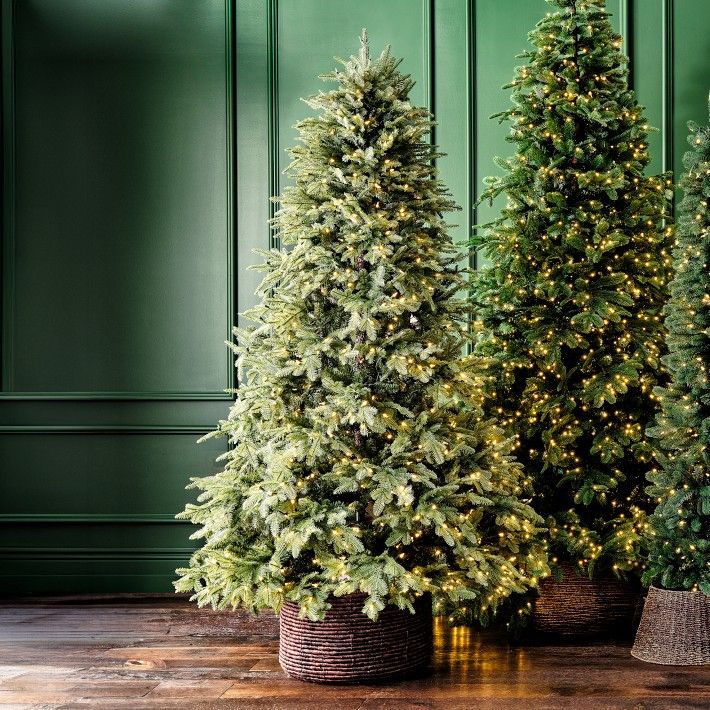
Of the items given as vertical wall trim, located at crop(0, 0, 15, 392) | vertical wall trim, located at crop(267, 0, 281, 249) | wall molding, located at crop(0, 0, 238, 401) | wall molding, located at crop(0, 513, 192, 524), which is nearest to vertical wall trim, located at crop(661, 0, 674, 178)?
vertical wall trim, located at crop(267, 0, 281, 249)

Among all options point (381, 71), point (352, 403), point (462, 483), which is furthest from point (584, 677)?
point (381, 71)

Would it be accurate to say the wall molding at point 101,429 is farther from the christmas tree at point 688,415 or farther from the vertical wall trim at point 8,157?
the christmas tree at point 688,415

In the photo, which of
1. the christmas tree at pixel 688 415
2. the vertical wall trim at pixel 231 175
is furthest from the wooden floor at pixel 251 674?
the vertical wall trim at pixel 231 175

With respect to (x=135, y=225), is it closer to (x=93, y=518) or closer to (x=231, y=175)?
(x=231, y=175)

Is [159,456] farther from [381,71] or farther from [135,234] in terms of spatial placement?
[381,71]

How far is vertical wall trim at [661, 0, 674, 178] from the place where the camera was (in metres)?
4.33

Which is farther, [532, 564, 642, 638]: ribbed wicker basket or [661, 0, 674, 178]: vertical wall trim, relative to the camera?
[661, 0, 674, 178]: vertical wall trim

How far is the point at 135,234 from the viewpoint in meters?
4.53

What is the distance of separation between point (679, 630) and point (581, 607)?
1.56 ft

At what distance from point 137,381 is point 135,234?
33.3 inches

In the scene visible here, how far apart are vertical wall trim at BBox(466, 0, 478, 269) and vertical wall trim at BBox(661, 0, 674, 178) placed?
3.39 feet

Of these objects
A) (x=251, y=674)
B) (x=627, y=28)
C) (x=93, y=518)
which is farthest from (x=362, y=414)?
(x=627, y=28)

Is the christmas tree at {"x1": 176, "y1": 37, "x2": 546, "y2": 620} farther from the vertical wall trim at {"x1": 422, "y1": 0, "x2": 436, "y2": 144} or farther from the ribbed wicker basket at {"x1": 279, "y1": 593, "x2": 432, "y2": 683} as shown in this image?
the vertical wall trim at {"x1": 422, "y1": 0, "x2": 436, "y2": 144}

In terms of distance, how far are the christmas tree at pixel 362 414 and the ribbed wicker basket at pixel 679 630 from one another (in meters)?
0.55
